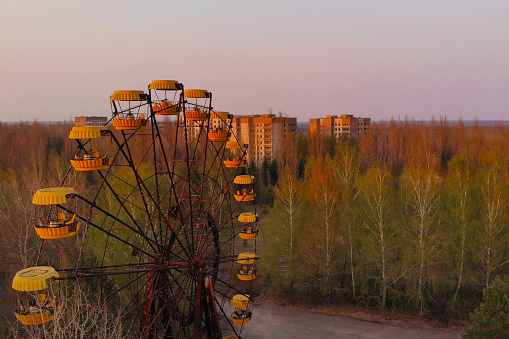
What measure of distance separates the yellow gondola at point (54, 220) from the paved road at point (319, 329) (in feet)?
32.0

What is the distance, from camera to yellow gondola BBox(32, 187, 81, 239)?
9.03 meters

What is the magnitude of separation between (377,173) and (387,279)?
5.16 m

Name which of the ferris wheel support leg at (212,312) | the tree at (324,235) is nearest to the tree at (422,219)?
the tree at (324,235)

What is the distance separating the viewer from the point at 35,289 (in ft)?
28.1

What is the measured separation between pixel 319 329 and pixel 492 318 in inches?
293

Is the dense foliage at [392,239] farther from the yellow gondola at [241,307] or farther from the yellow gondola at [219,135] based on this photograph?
the yellow gondola at [241,307]

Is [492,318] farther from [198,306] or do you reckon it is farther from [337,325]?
[198,306]

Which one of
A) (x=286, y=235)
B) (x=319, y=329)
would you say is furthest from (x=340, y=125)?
(x=319, y=329)

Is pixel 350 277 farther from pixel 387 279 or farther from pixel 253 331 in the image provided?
pixel 253 331

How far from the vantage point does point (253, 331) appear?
1755 cm

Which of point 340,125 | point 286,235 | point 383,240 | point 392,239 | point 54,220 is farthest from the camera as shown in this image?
point 340,125

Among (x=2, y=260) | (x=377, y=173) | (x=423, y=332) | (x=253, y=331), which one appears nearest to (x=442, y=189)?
(x=377, y=173)

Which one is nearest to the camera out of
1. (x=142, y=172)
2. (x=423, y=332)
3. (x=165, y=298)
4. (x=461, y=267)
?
Answer: (x=165, y=298)

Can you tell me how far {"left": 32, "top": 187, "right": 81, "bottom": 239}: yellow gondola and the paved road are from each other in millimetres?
9758
